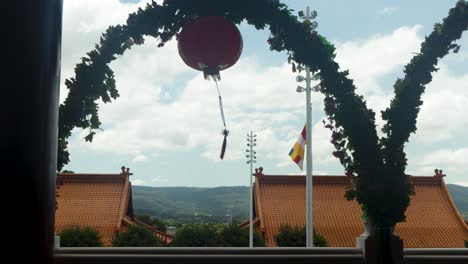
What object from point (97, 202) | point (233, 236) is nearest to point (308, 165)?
point (233, 236)

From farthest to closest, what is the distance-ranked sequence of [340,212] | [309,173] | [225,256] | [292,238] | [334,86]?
1. [340,212]
2. [309,173]
3. [292,238]
4. [334,86]
5. [225,256]

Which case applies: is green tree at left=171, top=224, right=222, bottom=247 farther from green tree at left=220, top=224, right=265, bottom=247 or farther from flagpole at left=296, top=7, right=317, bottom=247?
flagpole at left=296, top=7, right=317, bottom=247

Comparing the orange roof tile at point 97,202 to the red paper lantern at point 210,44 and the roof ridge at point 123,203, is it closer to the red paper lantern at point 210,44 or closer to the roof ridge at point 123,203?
the roof ridge at point 123,203

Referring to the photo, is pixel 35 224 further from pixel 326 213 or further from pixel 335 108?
pixel 326 213

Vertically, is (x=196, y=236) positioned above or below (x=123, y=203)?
below

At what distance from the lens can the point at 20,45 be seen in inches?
42.6

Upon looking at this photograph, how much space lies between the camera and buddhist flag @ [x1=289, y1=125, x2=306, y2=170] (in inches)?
592

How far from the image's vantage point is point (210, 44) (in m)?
2.50

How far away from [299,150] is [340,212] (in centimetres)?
456

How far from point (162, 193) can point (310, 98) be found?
128 ft

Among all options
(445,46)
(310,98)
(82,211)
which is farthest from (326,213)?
(445,46)

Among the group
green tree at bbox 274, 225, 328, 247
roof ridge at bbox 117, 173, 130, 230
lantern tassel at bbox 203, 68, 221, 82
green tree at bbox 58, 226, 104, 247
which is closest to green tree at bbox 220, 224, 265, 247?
green tree at bbox 274, 225, 328, 247

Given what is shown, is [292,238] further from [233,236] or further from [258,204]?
[258,204]

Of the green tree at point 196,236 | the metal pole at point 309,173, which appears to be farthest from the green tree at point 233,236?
the metal pole at point 309,173
